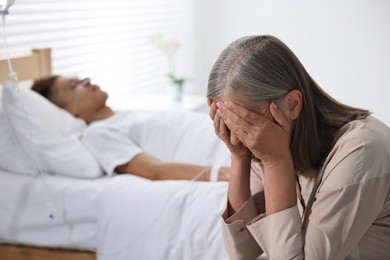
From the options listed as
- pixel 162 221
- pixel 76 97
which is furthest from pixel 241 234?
pixel 76 97

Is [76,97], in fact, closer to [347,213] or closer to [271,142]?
[271,142]

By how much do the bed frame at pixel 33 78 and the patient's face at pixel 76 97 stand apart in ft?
0.60

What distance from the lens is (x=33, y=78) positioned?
270 centimetres

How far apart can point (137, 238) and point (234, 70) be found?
0.87m

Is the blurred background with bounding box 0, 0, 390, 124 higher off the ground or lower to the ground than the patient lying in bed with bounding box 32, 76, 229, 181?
higher

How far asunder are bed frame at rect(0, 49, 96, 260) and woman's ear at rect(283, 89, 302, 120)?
1.04m

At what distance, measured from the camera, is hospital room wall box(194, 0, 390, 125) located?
3.34 m

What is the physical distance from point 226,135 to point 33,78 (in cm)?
159

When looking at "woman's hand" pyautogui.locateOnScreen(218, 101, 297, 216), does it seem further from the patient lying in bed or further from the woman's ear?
the patient lying in bed

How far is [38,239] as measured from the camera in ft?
→ 6.64

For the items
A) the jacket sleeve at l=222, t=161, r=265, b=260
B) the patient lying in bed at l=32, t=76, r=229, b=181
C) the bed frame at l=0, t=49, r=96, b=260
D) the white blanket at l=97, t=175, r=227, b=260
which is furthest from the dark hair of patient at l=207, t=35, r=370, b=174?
the bed frame at l=0, t=49, r=96, b=260

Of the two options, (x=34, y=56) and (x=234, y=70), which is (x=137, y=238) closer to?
(x=234, y=70)

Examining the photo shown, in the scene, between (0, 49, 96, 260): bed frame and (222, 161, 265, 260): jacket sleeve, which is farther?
(0, 49, 96, 260): bed frame

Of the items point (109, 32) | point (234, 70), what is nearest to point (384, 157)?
point (234, 70)
